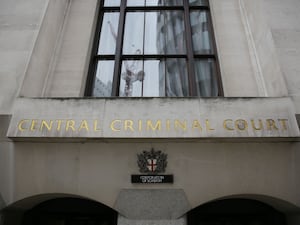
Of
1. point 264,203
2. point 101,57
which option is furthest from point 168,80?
point 264,203

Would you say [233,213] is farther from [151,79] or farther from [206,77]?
[151,79]

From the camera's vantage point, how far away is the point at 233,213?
6504 mm

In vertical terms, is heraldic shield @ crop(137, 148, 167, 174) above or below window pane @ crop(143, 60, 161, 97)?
below

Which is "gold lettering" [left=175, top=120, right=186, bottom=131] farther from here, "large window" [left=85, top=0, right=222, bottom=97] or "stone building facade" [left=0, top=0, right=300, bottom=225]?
"large window" [left=85, top=0, right=222, bottom=97]

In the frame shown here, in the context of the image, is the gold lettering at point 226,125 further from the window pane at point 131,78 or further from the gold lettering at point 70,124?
the gold lettering at point 70,124

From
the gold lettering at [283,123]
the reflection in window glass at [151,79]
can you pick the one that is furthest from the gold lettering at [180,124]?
the gold lettering at [283,123]

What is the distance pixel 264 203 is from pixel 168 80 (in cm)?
456

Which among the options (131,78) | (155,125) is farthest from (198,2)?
(155,125)

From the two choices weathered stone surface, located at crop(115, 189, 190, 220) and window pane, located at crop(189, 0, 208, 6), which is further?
window pane, located at crop(189, 0, 208, 6)

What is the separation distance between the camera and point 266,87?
254 inches

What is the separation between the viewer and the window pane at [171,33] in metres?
8.00

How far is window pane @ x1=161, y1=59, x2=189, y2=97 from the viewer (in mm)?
7237

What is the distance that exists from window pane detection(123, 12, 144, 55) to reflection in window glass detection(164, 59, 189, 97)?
3.99 feet

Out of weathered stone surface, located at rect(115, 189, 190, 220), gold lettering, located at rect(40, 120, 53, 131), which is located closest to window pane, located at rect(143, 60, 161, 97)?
gold lettering, located at rect(40, 120, 53, 131)
